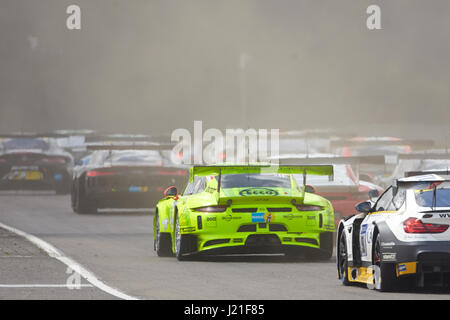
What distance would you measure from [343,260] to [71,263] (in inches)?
139

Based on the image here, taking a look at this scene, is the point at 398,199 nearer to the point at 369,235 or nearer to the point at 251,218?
the point at 369,235

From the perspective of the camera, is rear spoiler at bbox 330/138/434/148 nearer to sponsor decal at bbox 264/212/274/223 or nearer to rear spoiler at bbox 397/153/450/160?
rear spoiler at bbox 397/153/450/160

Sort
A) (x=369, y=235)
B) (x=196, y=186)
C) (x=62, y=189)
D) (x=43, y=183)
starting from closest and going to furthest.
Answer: (x=369, y=235)
(x=196, y=186)
(x=43, y=183)
(x=62, y=189)

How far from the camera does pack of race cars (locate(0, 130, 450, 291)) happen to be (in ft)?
34.5

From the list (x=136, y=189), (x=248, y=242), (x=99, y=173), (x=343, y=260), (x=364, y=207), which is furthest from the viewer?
(x=136, y=189)

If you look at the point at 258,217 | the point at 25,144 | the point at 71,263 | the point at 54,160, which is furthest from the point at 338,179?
the point at 25,144

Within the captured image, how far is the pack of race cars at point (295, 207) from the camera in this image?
10.5 meters

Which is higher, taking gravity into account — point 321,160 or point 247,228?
point 321,160

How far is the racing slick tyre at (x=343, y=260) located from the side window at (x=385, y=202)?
0.56 m

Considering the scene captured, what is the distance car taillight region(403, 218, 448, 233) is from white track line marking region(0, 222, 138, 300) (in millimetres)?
2380

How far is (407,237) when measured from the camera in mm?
10477

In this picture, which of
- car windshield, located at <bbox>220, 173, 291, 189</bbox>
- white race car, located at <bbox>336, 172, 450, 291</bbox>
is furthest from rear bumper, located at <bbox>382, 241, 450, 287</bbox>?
car windshield, located at <bbox>220, 173, 291, 189</bbox>

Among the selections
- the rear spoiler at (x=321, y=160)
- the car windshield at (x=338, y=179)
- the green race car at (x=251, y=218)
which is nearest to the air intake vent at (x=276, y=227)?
the green race car at (x=251, y=218)
